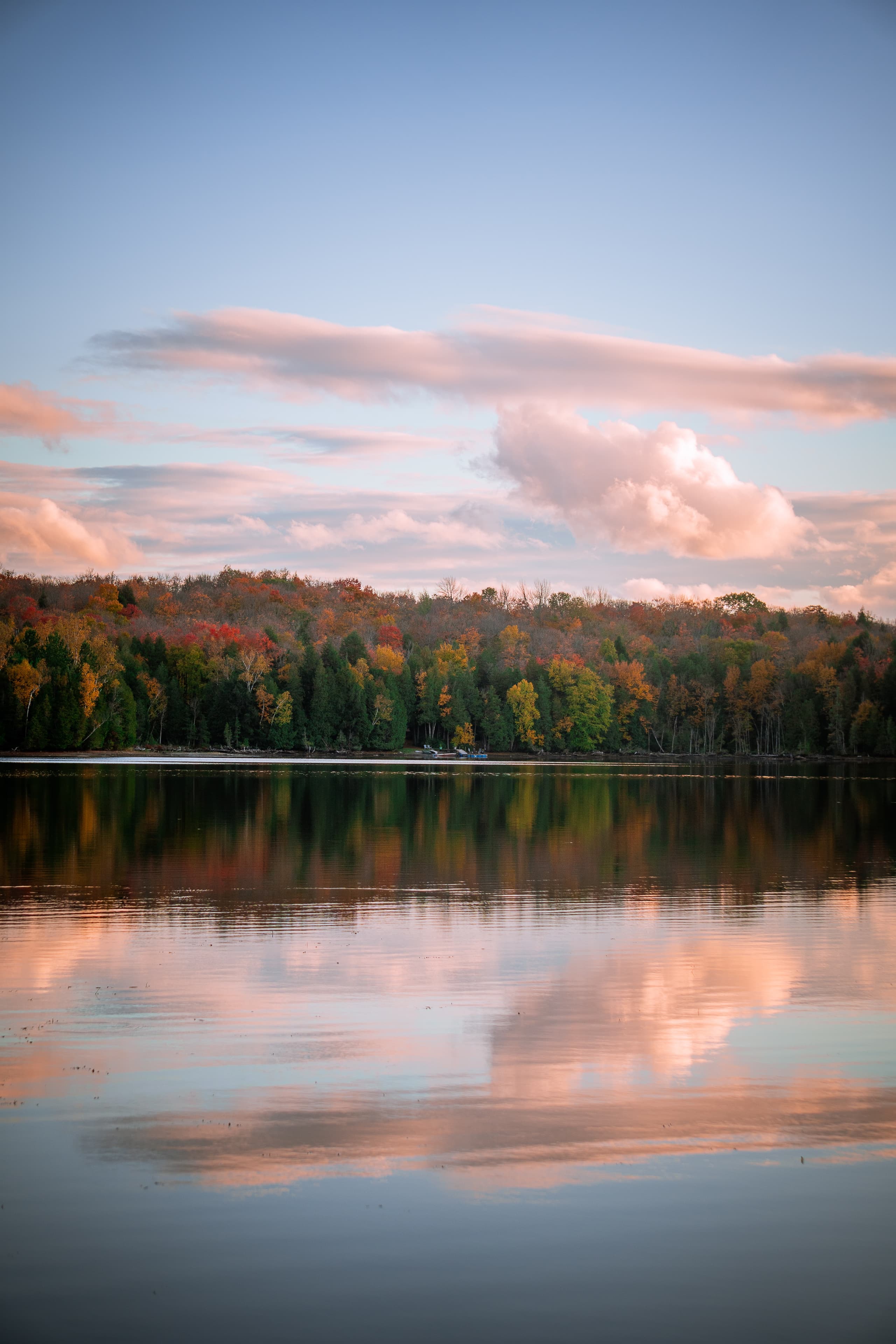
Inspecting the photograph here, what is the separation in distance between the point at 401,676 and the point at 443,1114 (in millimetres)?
120378

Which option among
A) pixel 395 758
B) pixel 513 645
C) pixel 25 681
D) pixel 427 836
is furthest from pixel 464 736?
pixel 427 836

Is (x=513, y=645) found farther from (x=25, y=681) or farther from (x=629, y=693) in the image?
(x=25, y=681)

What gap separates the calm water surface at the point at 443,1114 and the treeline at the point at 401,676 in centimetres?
8110

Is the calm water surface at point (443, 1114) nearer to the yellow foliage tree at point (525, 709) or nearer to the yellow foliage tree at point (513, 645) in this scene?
the yellow foliage tree at point (525, 709)

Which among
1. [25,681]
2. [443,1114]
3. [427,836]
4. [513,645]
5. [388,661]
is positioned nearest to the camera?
[443,1114]

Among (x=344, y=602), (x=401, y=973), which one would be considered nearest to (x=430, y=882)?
(x=401, y=973)

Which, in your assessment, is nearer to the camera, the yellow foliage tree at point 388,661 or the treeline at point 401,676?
the treeline at point 401,676

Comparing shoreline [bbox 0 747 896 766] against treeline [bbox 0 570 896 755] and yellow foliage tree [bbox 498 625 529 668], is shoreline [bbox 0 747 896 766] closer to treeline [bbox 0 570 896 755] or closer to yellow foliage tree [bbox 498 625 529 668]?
treeline [bbox 0 570 896 755]

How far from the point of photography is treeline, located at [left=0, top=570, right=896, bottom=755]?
9988 cm

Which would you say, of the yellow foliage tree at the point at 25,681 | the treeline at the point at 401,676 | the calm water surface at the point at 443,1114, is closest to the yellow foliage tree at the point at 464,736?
the treeline at the point at 401,676

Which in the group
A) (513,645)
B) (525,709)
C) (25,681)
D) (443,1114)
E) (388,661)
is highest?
(513,645)

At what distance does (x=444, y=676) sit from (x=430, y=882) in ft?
356

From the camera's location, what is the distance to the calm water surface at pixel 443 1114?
20.0ft

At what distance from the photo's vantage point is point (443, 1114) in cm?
864
